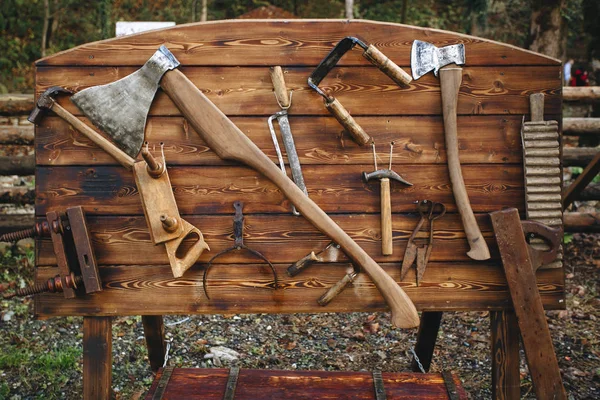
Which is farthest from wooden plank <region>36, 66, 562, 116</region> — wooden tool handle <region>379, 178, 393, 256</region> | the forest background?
the forest background

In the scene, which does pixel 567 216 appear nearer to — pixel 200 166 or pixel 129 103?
pixel 200 166

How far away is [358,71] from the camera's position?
8.41ft

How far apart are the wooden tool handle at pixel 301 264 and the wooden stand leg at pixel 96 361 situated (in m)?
0.93

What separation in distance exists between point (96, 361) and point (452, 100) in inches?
82.1

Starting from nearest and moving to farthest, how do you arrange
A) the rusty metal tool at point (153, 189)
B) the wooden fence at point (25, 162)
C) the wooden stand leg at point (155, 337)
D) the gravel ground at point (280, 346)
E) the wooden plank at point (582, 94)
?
1. the rusty metal tool at point (153, 189)
2. the wooden stand leg at point (155, 337)
3. the gravel ground at point (280, 346)
4. the wooden fence at point (25, 162)
5. the wooden plank at point (582, 94)

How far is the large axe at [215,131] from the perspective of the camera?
2463 mm

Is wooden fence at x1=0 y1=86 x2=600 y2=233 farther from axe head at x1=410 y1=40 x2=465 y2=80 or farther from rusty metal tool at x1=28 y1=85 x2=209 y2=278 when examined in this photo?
axe head at x1=410 y1=40 x2=465 y2=80

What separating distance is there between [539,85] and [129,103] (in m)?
1.96

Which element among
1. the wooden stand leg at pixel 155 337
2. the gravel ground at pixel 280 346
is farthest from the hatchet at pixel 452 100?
Answer: the wooden stand leg at pixel 155 337

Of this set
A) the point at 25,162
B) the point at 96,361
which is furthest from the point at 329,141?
the point at 25,162

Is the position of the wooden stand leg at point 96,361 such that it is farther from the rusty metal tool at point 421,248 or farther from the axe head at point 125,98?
the rusty metal tool at point 421,248

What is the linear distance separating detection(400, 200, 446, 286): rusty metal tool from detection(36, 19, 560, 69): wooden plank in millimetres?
697

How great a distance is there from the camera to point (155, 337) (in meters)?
3.43

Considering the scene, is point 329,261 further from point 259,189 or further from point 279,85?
point 279,85
